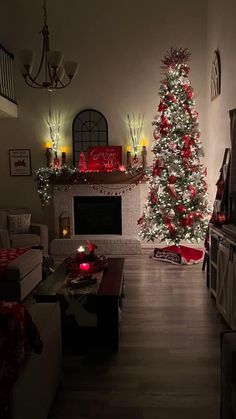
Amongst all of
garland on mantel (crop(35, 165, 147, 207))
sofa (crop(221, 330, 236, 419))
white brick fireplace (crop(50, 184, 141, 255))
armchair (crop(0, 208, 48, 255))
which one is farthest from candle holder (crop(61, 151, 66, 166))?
sofa (crop(221, 330, 236, 419))

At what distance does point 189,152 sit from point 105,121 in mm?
1941

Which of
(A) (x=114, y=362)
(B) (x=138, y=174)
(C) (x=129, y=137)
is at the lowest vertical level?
(A) (x=114, y=362)

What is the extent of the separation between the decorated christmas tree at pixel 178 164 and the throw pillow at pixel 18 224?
7.74ft

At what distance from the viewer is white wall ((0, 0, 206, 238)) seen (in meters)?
7.01

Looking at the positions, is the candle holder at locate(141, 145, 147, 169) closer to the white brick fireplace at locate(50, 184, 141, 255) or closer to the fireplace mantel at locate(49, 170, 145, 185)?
the fireplace mantel at locate(49, 170, 145, 185)

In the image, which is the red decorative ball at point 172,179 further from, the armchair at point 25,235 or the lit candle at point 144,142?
the armchair at point 25,235

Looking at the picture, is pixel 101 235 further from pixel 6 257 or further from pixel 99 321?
pixel 99 321

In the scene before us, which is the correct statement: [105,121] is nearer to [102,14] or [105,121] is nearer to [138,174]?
[138,174]

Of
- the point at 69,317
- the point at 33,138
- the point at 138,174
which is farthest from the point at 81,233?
the point at 69,317

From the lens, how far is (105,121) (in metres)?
7.29

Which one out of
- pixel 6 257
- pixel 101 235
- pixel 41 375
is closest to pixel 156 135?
pixel 101 235

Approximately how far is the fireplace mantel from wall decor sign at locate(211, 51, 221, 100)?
75.4 inches

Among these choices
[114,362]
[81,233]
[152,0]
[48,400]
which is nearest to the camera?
[48,400]

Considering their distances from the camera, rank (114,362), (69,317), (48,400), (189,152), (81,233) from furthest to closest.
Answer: (81,233) < (189,152) < (69,317) < (114,362) < (48,400)
